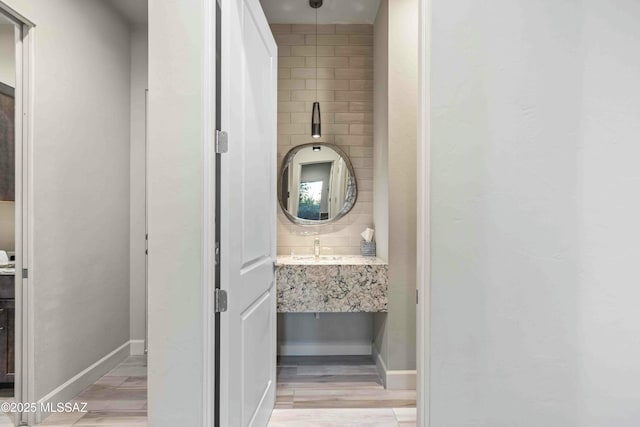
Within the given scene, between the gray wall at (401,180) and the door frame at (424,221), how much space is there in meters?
1.23

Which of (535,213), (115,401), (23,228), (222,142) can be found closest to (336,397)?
(115,401)

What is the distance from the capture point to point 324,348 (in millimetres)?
3410

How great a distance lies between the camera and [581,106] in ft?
5.07

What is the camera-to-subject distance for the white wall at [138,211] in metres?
3.38

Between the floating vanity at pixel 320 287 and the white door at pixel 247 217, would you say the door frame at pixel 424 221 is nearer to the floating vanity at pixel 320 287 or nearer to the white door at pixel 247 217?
the white door at pixel 247 217

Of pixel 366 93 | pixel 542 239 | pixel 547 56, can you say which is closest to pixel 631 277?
pixel 542 239

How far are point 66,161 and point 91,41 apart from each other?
0.96 metres

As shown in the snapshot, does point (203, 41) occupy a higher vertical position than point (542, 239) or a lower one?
higher

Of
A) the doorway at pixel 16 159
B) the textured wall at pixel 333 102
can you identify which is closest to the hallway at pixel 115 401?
the doorway at pixel 16 159

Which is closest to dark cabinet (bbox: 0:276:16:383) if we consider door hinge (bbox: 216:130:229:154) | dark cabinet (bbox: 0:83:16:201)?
dark cabinet (bbox: 0:83:16:201)

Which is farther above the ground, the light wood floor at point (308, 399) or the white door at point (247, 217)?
the white door at point (247, 217)

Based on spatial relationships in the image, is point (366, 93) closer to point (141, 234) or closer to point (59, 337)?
point (141, 234)

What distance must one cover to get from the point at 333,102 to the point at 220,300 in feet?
7.76

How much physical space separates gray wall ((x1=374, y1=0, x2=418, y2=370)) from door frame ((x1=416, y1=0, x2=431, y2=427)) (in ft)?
4.02
